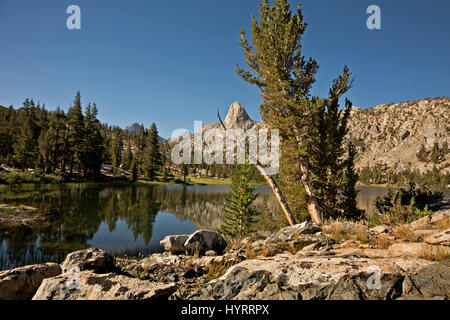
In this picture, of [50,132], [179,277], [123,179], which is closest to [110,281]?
[179,277]

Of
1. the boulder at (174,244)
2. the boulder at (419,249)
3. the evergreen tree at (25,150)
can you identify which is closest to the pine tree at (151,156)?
the evergreen tree at (25,150)

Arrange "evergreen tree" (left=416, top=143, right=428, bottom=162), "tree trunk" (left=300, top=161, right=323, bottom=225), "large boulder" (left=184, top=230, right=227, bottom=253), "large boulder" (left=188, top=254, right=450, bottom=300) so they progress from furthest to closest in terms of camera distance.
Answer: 1. "evergreen tree" (left=416, top=143, right=428, bottom=162)
2. "tree trunk" (left=300, top=161, right=323, bottom=225)
3. "large boulder" (left=184, top=230, right=227, bottom=253)
4. "large boulder" (left=188, top=254, right=450, bottom=300)

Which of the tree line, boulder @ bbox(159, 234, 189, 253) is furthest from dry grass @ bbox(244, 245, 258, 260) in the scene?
the tree line

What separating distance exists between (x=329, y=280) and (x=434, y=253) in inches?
108

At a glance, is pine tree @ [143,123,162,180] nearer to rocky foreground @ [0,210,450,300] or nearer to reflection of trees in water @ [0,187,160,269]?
reflection of trees in water @ [0,187,160,269]

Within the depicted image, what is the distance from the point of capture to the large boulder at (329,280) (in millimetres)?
3826

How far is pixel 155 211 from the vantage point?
3528 cm

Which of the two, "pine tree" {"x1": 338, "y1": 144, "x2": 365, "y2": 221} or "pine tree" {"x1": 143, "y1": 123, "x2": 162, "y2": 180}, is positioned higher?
"pine tree" {"x1": 143, "y1": 123, "x2": 162, "y2": 180}

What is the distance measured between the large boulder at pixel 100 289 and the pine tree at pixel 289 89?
10.8 meters

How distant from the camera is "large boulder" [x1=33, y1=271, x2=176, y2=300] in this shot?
172 inches

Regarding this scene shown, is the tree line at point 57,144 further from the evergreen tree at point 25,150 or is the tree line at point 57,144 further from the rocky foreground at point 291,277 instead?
the rocky foreground at point 291,277

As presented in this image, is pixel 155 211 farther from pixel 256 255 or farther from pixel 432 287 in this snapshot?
pixel 432 287

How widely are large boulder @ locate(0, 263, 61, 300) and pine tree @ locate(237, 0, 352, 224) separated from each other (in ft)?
40.8
